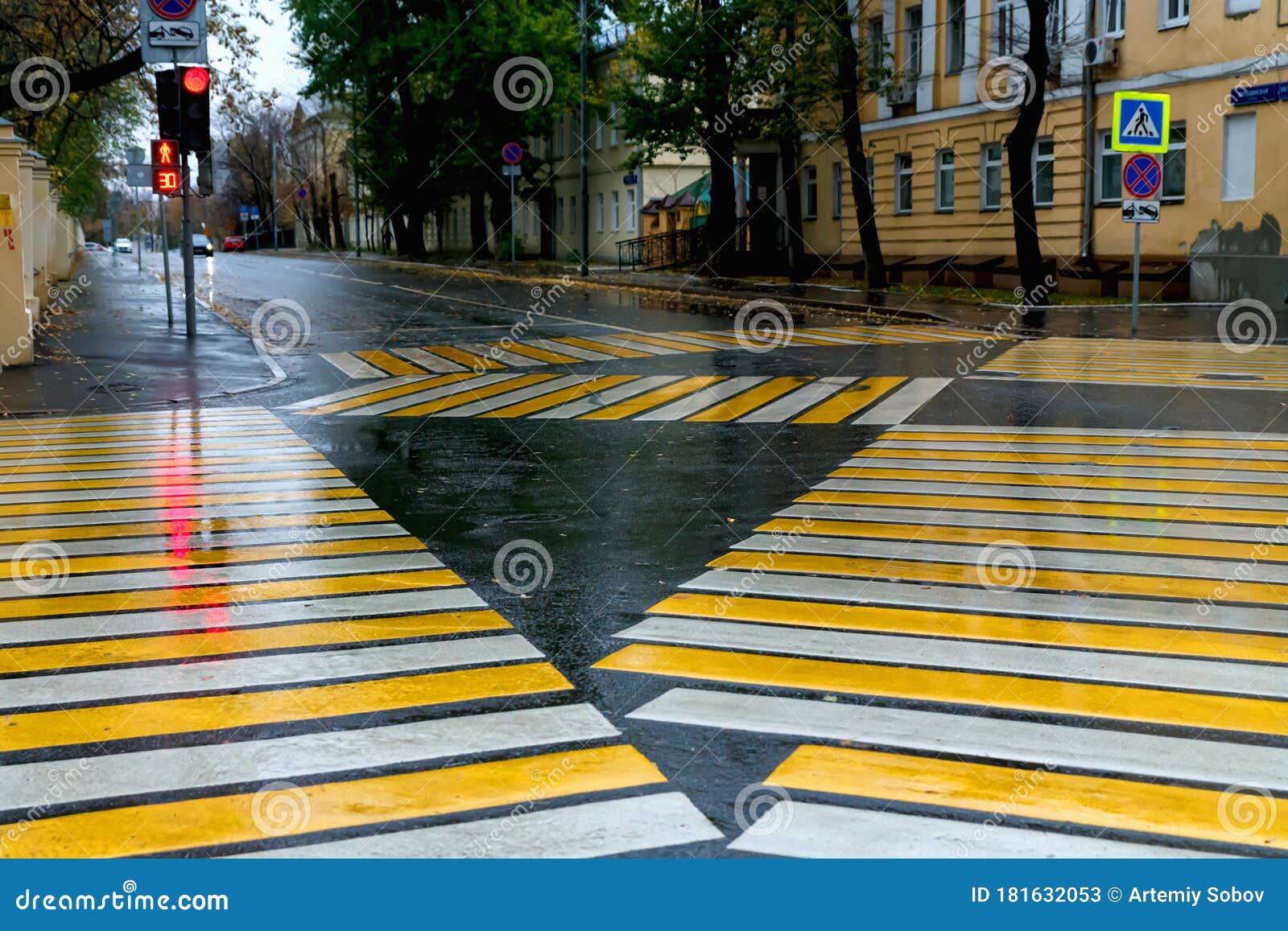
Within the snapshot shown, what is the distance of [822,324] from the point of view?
26625 mm

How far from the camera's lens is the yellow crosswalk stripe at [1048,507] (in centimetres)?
927

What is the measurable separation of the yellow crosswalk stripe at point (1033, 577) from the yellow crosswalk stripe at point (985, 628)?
70cm

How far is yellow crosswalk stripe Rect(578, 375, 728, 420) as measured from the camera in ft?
49.8

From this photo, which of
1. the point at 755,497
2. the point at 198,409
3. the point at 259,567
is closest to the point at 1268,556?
the point at 755,497

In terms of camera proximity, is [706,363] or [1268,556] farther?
[706,363]

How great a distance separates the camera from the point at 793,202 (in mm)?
47000

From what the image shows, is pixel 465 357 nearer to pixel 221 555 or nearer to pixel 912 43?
pixel 221 555

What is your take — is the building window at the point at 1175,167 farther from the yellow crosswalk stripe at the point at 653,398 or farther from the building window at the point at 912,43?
the yellow crosswalk stripe at the point at 653,398

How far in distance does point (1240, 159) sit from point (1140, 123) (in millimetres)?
8347

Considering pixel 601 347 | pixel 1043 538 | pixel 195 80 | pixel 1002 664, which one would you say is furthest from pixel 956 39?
pixel 1002 664

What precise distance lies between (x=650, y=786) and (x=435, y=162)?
60.9 meters

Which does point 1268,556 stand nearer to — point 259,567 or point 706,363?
point 259,567

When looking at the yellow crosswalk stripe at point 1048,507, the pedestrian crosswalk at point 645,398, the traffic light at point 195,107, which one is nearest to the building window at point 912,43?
the traffic light at point 195,107

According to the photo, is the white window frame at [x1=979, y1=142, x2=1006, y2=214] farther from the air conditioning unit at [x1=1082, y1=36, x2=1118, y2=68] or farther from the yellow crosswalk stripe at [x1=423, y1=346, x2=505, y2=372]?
the yellow crosswalk stripe at [x1=423, y1=346, x2=505, y2=372]
